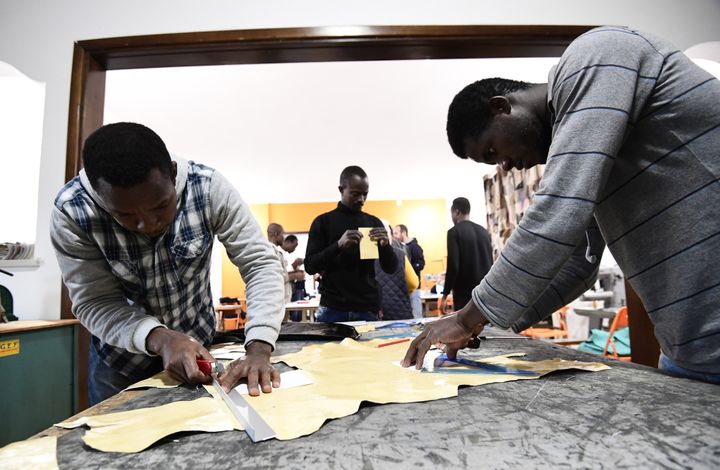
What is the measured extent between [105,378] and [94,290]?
28 cm

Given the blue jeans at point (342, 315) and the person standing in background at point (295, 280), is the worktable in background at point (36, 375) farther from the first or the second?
the person standing in background at point (295, 280)

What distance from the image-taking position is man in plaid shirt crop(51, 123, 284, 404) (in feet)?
2.77

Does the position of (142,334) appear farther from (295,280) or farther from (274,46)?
(295,280)

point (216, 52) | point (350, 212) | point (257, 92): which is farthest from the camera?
point (257, 92)

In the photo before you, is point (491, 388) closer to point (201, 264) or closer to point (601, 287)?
point (201, 264)

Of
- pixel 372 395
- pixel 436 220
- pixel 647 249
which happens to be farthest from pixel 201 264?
pixel 436 220

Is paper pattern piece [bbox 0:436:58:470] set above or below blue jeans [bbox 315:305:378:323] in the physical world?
below

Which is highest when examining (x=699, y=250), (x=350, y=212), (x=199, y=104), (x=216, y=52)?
(x=199, y=104)

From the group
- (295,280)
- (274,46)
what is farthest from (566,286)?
(295,280)

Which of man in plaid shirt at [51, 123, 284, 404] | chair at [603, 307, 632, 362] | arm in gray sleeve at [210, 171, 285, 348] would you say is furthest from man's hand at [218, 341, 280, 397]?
chair at [603, 307, 632, 362]

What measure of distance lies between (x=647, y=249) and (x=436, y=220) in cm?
956

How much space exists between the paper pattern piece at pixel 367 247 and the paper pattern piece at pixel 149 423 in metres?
1.34

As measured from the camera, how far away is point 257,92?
416cm

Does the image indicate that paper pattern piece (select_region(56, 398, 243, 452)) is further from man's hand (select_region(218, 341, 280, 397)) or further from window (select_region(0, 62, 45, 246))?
window (select_region(0, 62, 45, 246))
